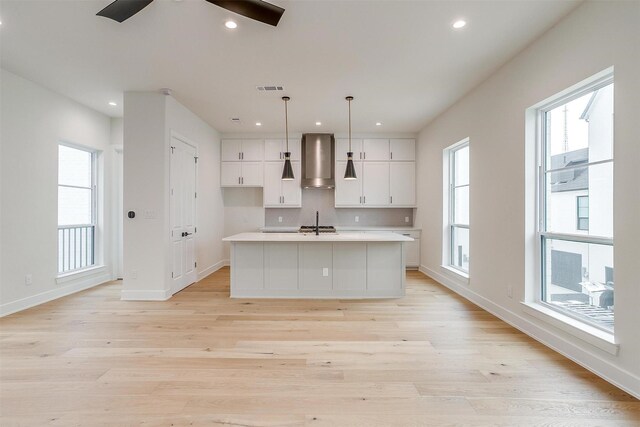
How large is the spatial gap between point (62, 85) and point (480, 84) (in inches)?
207

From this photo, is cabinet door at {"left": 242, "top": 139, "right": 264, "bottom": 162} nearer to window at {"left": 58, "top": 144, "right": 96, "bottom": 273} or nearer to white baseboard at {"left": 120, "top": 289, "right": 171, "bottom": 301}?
window at {"left": 58, "top": 144, "right": 96, "bottom": 273}

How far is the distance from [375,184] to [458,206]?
6.13 feet

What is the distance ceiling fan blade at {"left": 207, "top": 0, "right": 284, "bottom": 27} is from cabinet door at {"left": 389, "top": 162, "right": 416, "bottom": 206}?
451 centimetres

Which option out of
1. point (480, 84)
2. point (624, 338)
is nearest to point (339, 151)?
point (480, 84)

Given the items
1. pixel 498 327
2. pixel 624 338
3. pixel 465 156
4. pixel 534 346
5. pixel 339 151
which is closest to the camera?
pixel 624 338

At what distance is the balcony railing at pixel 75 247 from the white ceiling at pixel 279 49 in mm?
1949

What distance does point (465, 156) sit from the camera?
15.3 ft

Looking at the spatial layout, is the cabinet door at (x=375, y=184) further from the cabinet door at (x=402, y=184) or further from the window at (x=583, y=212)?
the window at (x=583, y=212)

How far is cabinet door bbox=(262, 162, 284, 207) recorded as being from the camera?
248 inches

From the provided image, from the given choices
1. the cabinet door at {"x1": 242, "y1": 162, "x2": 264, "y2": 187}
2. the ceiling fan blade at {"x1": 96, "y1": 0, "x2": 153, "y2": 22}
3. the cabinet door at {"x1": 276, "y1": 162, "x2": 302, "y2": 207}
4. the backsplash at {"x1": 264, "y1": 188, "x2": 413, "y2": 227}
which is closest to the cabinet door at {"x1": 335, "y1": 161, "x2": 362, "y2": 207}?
the backsplash at {"x1": 264, "y1": 188, "x2": 413, "y2": 227}

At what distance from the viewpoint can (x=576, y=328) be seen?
2377 mm

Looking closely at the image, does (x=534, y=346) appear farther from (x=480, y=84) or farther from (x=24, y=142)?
(x=24, y=142)

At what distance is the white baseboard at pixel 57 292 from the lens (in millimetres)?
3553

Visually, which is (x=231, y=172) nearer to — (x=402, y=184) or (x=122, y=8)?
(x=402, y=184)
